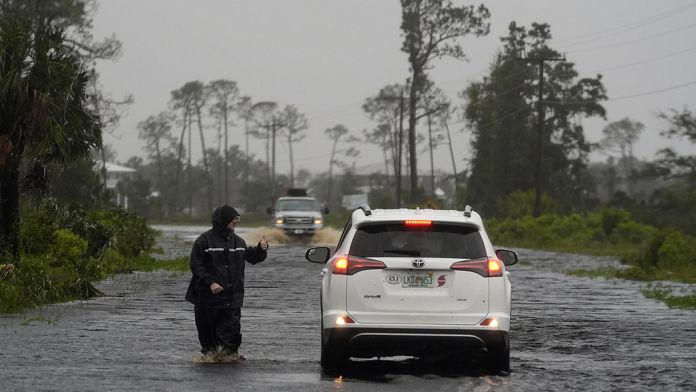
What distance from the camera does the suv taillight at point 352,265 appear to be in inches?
453

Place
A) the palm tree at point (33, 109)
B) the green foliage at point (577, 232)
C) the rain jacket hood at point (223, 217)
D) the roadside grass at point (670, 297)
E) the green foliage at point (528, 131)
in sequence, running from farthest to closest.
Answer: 1. the green foliage at point (528, 131)
2. the green foliage at point (577, 232)
3. the palm tree at point (33, 109)
4. the roadside grass at point (670, 297)
5. the rain jacket hood at point (223, 217)

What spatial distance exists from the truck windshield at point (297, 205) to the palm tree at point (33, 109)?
86.4 ft

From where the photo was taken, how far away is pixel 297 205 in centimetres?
5250

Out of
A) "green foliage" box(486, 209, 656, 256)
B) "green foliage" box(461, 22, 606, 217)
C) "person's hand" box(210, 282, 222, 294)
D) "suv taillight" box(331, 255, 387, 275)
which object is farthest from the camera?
"green foliage" box(461, 22, 606, 217)

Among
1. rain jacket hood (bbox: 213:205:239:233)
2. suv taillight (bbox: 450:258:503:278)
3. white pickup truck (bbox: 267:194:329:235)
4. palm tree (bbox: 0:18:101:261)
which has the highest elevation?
palm tree (bbox: 0:18:101:261)

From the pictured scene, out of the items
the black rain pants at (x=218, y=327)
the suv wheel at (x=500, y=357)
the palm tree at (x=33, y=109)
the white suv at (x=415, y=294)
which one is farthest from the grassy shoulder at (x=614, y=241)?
the white suv at (x=415, y=294)

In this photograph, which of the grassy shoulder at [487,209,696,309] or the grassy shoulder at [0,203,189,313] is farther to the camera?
the grassy shoulder at [487,209,696,309]

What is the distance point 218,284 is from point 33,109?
13260 mm

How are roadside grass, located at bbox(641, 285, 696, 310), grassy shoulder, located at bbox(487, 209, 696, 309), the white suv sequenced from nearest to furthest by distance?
the white suv
roadside grass, located at bbox(641, 285, 696, 310)
grassy shoulder, located at bbox(487, 209, 696, 309)

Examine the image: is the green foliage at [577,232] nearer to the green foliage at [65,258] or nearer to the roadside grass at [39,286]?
the green foliage at [65,258]

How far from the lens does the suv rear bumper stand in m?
11.4

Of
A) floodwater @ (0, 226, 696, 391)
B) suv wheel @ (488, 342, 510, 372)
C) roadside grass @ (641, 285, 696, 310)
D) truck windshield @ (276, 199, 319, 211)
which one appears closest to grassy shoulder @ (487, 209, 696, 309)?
roadside grass @ (641, 285, 696, 310)

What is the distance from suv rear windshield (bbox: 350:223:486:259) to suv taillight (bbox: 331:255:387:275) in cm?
8

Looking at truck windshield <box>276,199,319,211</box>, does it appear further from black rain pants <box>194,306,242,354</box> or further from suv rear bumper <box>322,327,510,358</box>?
suv rear bumper <box>322,327,510,358</box>
